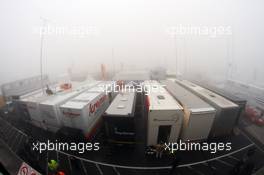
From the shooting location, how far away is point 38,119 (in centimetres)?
1356

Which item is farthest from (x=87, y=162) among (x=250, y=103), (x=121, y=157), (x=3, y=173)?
(x=250, y=103)

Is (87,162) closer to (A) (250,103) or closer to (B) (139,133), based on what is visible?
(B) (139,133)

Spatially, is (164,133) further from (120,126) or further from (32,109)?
(32,109)

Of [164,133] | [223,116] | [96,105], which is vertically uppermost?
[96,105]

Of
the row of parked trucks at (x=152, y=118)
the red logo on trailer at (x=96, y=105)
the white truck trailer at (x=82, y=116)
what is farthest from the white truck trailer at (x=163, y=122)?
the red logo on trailer at (x=96, y=105)

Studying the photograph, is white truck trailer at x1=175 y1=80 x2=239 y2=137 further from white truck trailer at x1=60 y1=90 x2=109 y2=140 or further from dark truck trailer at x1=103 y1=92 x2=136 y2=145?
white truck trailer at x1=60 y1=90 x2=109 y2=140

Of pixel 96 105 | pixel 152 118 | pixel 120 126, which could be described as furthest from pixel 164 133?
pixel 96 105

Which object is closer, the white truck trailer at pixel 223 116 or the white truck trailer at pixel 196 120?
the white truck trailer at pixel 196 120

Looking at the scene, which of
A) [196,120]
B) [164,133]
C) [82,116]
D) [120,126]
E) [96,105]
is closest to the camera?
[120,126]

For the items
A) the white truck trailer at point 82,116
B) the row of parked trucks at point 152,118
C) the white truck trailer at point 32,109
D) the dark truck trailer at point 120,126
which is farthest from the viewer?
the white truck trailer at point 32,109

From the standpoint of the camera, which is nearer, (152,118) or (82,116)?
(152,118)

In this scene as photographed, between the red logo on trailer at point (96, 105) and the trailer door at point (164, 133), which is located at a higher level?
the red logo on trailer at point (96, 105)

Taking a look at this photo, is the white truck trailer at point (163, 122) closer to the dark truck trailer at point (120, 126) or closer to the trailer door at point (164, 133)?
Result: the trailer door at point (164, 133)

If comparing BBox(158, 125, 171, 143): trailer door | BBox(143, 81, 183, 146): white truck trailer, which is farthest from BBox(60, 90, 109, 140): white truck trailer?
BBox(158, 125, 171, 143): trailer door
